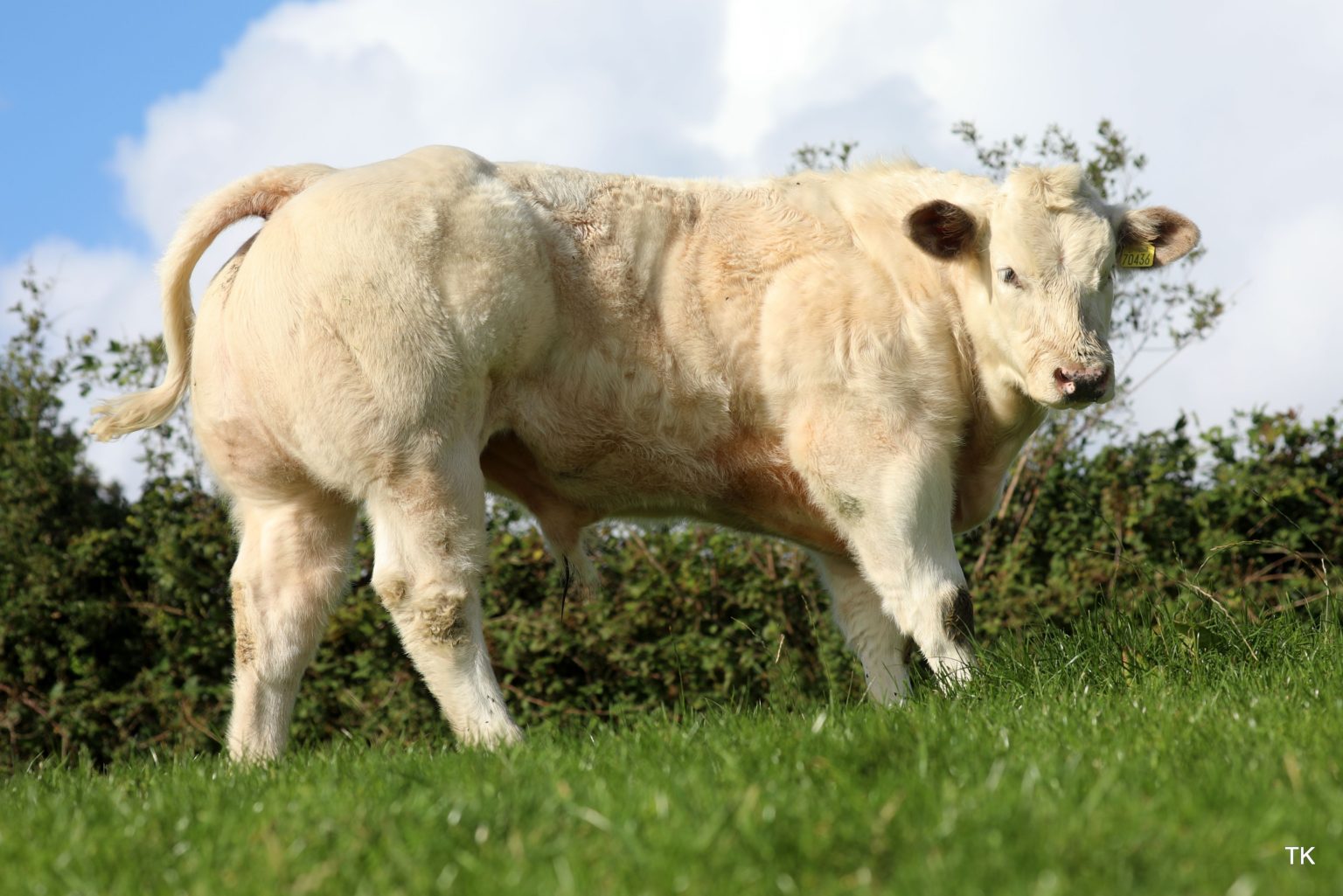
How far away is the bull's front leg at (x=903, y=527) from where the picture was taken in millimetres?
5211

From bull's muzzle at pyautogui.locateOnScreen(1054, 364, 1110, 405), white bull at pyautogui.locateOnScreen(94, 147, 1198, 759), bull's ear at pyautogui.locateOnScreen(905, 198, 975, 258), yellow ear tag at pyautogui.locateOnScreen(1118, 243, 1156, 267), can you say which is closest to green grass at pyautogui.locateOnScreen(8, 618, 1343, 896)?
white bull at pyautogui.locateOnScreen(94, 147, 1198, 759)

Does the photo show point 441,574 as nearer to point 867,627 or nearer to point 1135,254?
point 867,627

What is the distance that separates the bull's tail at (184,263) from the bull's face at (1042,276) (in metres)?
2.55

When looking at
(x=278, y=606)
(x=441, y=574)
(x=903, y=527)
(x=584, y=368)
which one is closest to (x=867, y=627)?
(x=903, y=527)

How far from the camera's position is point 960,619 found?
17.5 ft

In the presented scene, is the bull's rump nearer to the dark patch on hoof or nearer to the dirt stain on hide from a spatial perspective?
the dirt stain on hide

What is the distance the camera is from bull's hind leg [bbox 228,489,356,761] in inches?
203

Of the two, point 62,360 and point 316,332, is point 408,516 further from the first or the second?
point 62,360

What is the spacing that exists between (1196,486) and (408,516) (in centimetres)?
523

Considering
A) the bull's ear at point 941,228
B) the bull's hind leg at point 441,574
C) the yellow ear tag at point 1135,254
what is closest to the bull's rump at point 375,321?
the bull's hind leg at point 441,574

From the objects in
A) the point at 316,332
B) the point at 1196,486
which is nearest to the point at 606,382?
the point at 316,332

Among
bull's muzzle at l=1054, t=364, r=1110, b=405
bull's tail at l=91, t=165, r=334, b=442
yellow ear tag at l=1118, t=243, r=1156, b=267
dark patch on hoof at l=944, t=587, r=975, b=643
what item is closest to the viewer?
bull's muzzle at l=1054, t=364, r=1110, b=405

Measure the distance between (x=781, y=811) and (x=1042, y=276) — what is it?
3234 mm

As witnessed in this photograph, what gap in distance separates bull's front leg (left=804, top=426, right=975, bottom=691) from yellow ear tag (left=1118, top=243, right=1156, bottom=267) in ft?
4.24
